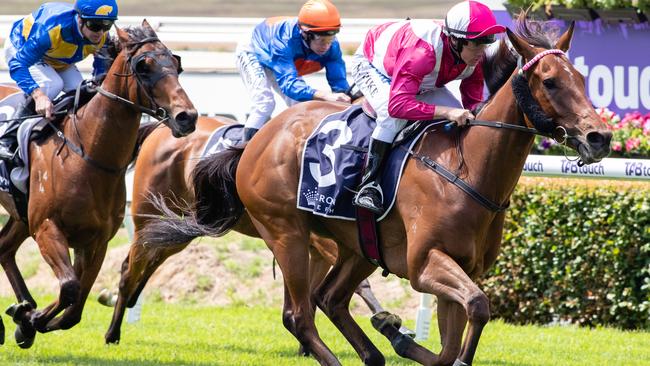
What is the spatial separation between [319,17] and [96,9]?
1.33m

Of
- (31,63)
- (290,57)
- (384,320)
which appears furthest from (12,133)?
(384,320)

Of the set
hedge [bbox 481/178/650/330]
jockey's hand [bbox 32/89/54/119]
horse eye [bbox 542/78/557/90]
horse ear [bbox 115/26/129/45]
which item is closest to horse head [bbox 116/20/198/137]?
horse ear [bbox 115/26/129/45]

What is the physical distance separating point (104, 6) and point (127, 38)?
0.25 metres

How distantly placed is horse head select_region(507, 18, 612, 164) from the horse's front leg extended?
2531 mm

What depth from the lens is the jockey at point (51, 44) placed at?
6715 millimetres

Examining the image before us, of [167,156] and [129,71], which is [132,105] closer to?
[129,71]

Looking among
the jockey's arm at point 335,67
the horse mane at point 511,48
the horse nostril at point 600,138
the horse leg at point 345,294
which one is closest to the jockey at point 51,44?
the jockey's arm at point 335,67

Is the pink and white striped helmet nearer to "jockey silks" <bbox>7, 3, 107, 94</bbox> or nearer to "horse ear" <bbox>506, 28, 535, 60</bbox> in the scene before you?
"horse ear" <bbox>506, 28, 535, 60</bbox>

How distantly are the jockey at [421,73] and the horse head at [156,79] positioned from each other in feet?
3.07

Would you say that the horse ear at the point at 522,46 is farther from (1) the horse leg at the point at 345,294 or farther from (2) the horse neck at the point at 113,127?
(2) the horse neck at the point at 113,127

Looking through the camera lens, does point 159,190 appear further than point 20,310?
Yes

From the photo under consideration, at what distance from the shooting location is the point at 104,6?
6.64 meters

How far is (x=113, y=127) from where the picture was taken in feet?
21.6

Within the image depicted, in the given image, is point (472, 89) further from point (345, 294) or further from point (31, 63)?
point (31, 63)
